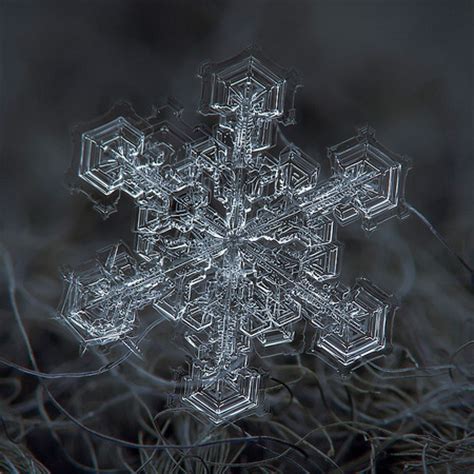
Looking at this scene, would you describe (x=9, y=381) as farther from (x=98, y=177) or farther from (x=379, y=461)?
(x=379, y=461)

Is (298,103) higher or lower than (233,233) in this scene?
higher

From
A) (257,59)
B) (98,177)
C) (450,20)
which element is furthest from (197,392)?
(450,20)

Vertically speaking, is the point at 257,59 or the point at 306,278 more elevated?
the point at 257,59
